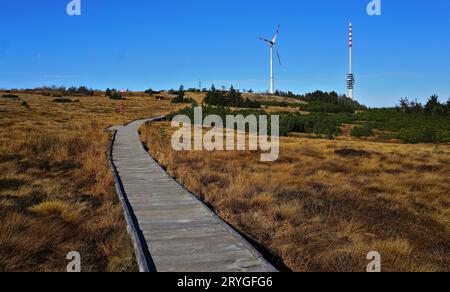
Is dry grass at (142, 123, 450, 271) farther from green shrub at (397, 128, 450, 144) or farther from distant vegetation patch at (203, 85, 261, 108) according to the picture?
distant vegetation patch at (203, 85, 261, 108)

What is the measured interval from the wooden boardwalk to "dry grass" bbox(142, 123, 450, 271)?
0.83m

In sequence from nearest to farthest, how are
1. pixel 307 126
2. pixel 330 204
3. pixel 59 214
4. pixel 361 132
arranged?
pixel 59 214
pixel 330 204
pixel 307 126
pixel 361 132

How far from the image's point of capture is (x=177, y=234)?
700cm

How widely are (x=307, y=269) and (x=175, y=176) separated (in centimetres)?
768

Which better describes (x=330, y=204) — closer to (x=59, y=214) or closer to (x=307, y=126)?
(x=59, y=214)

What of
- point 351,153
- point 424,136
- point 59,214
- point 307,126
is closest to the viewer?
point 59,214

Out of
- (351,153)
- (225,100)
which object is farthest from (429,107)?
(351,153)

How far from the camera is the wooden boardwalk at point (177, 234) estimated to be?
5.70m

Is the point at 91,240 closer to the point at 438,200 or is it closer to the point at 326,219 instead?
the point at 326,219

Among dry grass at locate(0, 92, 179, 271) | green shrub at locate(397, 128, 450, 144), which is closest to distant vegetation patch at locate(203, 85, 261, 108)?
green shrub at locate(397, 128, 450, 144)

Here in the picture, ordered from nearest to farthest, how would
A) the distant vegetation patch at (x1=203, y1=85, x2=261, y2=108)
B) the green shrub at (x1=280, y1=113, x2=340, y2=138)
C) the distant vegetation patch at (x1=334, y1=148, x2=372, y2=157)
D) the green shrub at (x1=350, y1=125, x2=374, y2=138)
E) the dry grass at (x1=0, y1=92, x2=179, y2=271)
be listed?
the dry grass at (x1=0, y1=92, x2=179, y2=271), the distant vegetation patch at (x1=334, y1=148, x2=372, y2=157), the green shrub at (x1=280, y1=113, x2=340, y2=138), the green shrub at (x1=350, y1=125, x2=374, y2=138), the distant vegetation patch at (x1=203, y1=85, x2=261, y2=108)

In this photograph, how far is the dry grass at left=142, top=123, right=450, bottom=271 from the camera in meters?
7.43

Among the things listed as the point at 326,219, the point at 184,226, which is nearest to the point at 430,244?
the point at 326,219

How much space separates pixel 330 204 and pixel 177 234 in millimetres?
5572
